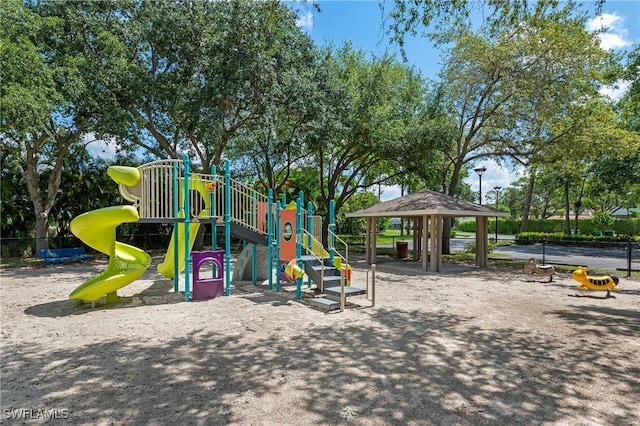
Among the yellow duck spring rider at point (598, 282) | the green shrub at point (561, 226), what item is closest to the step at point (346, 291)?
Result: the yellow duck spring rider at point (598, 282)

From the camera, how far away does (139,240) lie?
2177cm

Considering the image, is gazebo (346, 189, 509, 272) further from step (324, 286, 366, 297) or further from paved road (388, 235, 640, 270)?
step (324, 286, 366, 297)

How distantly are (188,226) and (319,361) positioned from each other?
16.4 feet

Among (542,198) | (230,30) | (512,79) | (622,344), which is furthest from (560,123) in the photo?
(542,198)

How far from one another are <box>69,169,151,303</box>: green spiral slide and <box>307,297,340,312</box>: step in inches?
154

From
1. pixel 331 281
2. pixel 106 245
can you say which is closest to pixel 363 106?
pixel 331 281

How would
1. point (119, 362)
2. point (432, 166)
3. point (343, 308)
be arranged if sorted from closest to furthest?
point (119, 362), point (343, 308), point (432, 166)

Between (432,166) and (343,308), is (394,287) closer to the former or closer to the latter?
(343,308)

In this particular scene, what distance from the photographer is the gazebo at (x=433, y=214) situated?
13.7 meters

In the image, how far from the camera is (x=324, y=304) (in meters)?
7.81

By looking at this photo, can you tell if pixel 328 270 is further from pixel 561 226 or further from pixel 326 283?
pixel 561 226

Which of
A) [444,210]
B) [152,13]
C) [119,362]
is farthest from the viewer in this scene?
[152,13]

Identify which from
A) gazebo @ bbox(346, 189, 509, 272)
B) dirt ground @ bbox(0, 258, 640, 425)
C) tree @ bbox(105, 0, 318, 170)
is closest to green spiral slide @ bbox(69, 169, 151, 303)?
dirt ground @ bbox(0, 258, 640, 425)

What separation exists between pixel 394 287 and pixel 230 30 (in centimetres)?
1081
